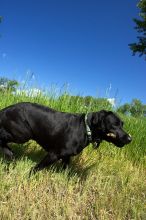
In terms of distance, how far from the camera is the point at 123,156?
7.68 meters

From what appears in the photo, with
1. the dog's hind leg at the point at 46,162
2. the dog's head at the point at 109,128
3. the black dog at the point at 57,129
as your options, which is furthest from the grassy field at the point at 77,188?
the dog's head at the point at 109,128

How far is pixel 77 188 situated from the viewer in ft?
18.0

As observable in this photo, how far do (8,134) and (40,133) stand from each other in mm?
507

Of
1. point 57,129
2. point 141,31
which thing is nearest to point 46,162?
point 57,129

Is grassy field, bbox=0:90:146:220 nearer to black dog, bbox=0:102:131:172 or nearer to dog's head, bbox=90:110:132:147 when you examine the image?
black dog, bbox=0:102:131:172

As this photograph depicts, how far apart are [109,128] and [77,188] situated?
1007 millimetres

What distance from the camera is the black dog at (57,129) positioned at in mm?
5559

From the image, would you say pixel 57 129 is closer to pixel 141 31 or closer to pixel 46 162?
pixel 46 162

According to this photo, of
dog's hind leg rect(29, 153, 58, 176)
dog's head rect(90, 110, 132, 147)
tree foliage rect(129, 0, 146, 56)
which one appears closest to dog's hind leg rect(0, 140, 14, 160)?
dog's hind leg rect(29, 153, 58, 176)

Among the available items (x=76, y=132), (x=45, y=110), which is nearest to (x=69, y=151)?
(x=76, y=132)

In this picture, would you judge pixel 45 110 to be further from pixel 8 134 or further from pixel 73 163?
pixel 73 163

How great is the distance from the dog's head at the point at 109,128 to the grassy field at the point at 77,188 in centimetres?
69

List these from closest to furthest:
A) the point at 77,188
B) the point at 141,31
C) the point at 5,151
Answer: the point at 77,188, the point at 5,151, the point at 141,31

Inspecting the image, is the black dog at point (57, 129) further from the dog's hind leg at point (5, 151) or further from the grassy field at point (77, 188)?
the grassy field at point (77, 188)
